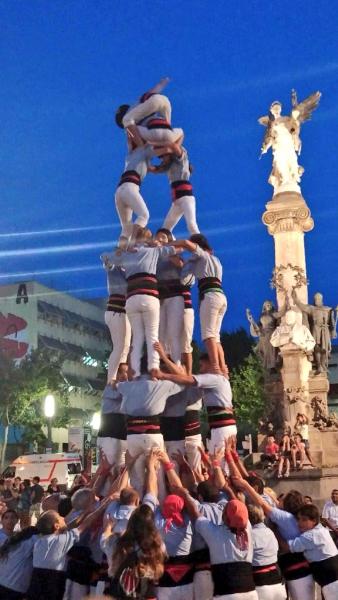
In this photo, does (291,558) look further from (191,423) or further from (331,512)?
(331,512)

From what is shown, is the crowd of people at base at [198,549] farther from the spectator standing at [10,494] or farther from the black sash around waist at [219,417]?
the spectator standing at [10,494]

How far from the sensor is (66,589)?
701cm

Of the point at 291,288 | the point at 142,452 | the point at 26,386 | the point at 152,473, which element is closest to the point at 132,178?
the point at 142,452

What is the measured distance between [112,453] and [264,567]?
12.7ft

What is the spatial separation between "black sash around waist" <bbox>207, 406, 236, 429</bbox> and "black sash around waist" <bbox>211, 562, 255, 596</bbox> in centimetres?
355

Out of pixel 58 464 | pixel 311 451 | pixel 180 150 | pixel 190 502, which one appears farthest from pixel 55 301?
pixel 190 502

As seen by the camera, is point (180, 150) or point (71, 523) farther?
point (180, 150)

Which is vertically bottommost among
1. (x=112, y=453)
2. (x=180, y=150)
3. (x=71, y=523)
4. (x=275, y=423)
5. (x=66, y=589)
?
(x=66, y=589)

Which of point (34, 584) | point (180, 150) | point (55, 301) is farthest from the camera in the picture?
point (55, 301)

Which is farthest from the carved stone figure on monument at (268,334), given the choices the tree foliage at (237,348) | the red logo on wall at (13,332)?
the red logo on wall at (13,332)

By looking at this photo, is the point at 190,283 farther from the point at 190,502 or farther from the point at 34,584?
the point at 34,584

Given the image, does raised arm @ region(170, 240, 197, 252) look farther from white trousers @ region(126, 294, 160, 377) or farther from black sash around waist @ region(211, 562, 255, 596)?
black sash around waist @ region(211, 562, 255, 596)

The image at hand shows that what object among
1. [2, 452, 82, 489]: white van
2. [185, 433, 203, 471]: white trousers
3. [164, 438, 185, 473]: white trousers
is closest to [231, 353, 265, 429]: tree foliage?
[2, 452, 82, 489]: white van

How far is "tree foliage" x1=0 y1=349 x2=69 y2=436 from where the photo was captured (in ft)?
155
